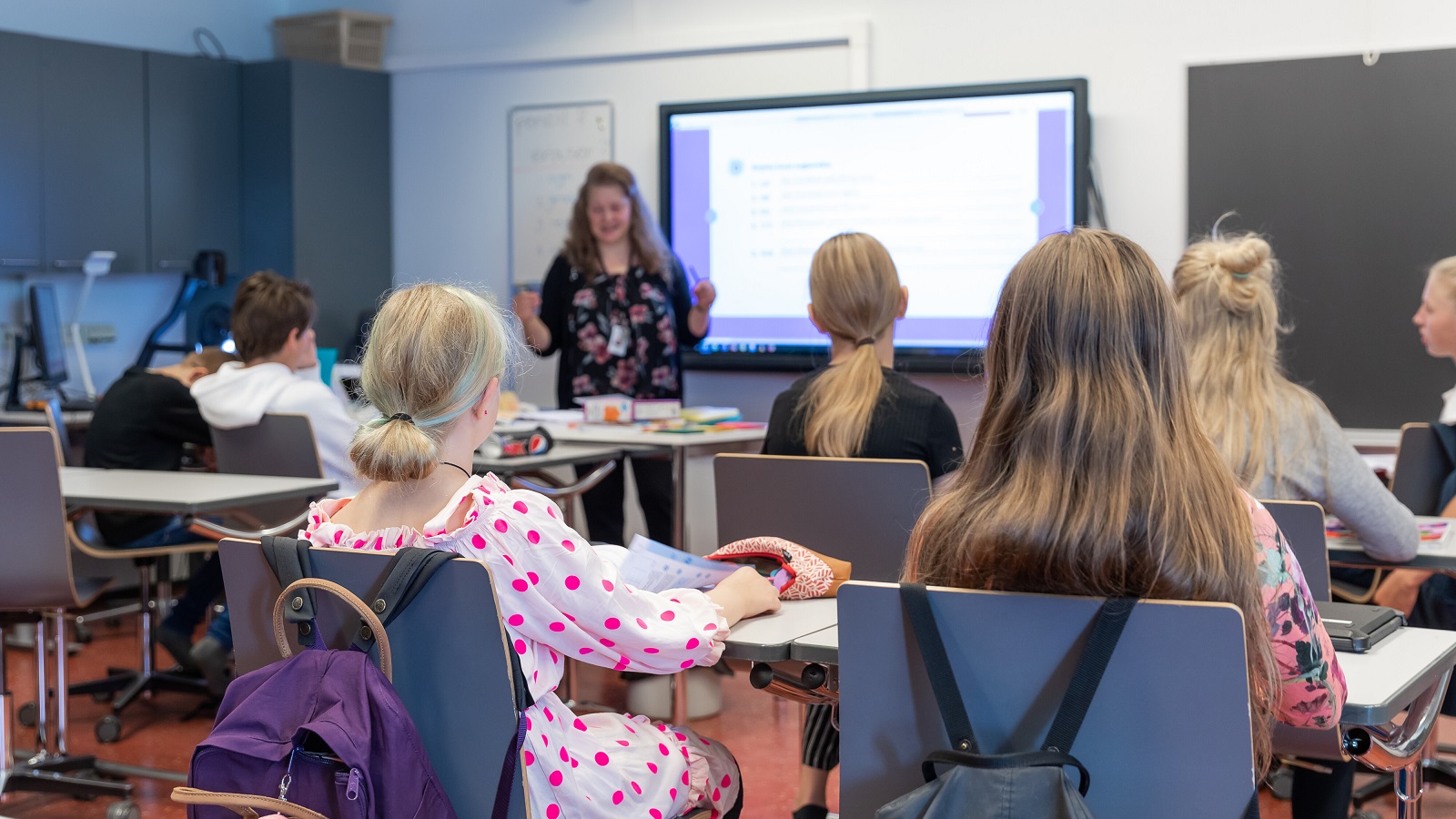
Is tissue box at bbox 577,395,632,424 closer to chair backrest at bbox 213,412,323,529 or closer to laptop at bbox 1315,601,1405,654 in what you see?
chair backrest at bbox 213,412,323,529

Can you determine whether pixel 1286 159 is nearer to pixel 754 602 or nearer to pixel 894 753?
pixel 754 602

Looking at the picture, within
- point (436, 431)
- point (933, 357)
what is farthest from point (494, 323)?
point (933, 357)

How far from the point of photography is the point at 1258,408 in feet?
7.74

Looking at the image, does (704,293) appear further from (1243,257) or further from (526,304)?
(1243,257)

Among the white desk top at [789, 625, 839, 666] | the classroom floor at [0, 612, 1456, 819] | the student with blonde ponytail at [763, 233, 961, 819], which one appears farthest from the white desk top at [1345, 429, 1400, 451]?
the white desk top at [789, 625, 839, 666]

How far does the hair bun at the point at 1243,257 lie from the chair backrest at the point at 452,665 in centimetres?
157

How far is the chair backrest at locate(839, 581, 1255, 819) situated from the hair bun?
1.40 metres

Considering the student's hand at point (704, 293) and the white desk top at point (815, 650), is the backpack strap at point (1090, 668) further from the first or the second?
the student's hand at point (704, 293)

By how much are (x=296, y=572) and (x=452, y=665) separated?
0.20m

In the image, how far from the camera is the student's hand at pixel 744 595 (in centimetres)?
168

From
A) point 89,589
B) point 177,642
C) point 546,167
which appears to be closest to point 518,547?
point 89,589

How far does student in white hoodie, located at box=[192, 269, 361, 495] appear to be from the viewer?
3502 millimetres

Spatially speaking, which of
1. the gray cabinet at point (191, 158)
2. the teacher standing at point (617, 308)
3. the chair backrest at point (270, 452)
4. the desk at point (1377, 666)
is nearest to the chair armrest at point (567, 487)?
the teacher standing at point (617, 308)

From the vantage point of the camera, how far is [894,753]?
1270 millimetres
